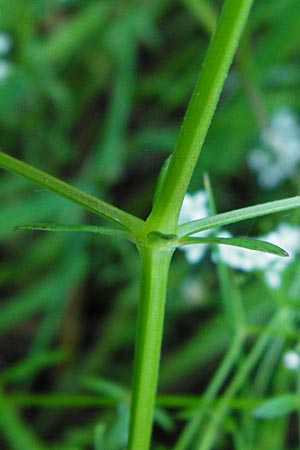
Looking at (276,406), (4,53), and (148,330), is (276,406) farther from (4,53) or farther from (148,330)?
(4,53)

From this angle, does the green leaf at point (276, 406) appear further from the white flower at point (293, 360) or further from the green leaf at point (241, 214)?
the green leaf at point (241, 214)

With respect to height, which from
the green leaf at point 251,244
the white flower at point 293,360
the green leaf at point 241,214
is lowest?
the green leaf at point 251,244

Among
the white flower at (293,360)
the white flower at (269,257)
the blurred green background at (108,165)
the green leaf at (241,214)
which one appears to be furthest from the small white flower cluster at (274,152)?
the green leaf at (241,214)

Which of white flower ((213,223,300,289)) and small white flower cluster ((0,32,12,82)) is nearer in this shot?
white flower ((213,223,300,289))

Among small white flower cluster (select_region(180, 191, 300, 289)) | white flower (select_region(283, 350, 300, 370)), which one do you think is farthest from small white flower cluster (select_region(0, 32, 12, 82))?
white flower (select_region(283, 350, 300, 370))

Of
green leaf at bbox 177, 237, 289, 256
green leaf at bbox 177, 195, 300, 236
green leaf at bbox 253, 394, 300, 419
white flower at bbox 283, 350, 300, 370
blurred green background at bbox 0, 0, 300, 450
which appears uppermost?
blurred green background at bbox 0, 0, 300, 450

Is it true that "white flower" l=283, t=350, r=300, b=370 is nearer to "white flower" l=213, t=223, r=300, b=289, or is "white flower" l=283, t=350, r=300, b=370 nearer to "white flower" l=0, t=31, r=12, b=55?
"white flower" l=213, t=223, r=300, b=289

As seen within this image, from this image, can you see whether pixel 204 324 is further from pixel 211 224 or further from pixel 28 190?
pixel 211 224
